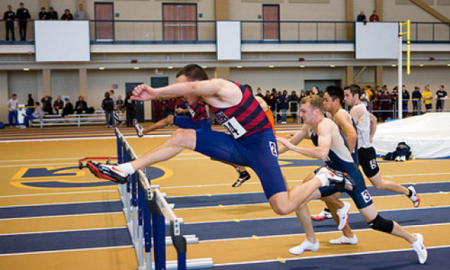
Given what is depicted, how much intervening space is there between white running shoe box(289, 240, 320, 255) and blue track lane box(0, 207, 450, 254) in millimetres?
801

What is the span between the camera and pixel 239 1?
1258 inches

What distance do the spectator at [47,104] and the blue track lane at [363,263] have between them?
24.7m

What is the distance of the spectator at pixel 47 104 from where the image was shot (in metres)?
27.7

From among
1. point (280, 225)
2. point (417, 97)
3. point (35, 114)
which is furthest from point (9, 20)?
point (280, 225)

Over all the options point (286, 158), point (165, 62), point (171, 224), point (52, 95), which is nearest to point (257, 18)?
point (165, 62)

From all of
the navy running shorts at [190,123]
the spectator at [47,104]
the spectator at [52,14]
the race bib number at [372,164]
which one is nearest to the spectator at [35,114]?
the spectator at [47,104]

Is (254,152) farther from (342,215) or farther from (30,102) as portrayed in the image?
(30,102)

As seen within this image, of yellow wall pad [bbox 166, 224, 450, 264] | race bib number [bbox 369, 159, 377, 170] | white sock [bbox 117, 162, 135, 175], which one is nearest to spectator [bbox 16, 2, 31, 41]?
race bib number [bbox 369, 159, 377, 170]

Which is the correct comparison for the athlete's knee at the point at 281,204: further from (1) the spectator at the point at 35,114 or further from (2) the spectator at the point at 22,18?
(2) the spectator at the point at 22,18

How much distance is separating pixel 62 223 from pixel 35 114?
2163cm

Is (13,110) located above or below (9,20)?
below

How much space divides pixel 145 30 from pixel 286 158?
18.4 meters

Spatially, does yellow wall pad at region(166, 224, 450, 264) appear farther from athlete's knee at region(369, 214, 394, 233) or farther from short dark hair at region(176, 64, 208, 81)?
short dark hair at region(176, 64, 208, 81)

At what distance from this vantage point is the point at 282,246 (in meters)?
5.81
